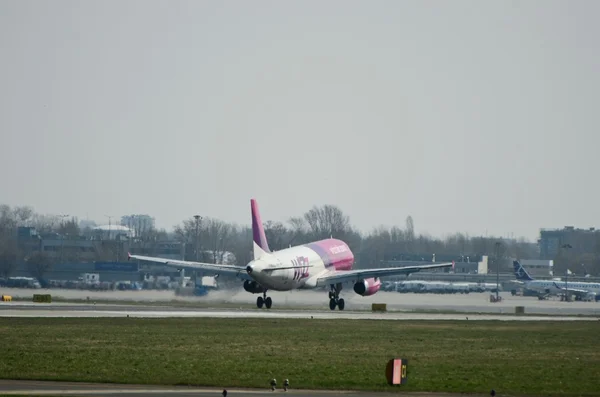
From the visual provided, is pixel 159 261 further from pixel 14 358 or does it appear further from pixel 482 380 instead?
pixel 482 380

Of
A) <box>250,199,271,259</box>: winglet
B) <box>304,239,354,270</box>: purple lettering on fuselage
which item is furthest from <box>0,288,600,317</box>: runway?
<box>250,199,271,259</box>: winglet

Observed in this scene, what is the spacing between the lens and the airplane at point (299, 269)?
95.3m

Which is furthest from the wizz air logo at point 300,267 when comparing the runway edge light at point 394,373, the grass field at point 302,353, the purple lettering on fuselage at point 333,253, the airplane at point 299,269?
the runway edge light at point 394,373

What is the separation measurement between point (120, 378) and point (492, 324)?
41.6m

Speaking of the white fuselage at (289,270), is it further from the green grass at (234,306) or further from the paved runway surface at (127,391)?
the paved runway surface at (127,391)

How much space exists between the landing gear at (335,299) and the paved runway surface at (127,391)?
213 feet

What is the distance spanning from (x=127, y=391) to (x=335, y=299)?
223 feet

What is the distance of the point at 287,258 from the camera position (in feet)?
320

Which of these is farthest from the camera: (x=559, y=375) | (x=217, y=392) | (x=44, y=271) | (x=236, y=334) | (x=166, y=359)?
(x=44, y=271)

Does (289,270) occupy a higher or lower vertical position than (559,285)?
lower

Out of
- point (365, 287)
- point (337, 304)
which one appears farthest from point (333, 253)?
point (337, 304)

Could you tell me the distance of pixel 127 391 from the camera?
3566cm

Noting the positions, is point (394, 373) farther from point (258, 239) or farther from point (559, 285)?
point (559, 285)

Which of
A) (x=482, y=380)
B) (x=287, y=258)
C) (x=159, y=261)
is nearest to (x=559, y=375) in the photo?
(x=482, y=380)
